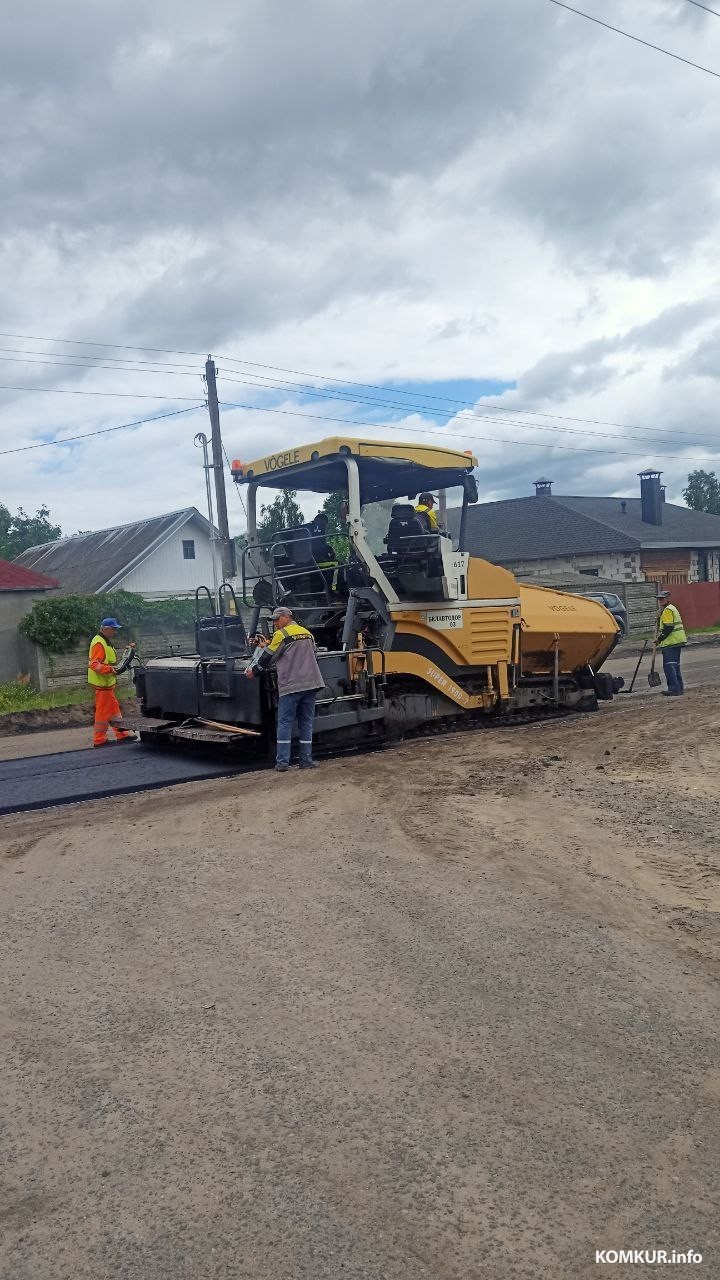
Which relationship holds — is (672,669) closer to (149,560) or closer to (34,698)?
(34,698)

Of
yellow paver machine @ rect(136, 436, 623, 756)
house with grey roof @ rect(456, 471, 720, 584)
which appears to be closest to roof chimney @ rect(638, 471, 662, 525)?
house with grey roof @ rect(456, 471, 720, 584)

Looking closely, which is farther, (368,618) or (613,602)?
(613,602)

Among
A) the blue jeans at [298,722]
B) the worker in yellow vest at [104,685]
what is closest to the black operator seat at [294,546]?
the blue jeans at [298,722]

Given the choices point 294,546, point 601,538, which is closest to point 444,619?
point 294,546

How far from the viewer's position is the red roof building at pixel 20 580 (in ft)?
72.1

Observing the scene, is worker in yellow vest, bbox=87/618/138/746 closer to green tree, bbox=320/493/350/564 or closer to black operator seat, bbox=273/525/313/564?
black operator seat, bbox=273/525/313/564

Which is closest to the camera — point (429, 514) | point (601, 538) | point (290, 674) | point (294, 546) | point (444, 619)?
point (290, 674)

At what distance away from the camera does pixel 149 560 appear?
36.7 metres

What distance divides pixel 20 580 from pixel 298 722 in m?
15.2

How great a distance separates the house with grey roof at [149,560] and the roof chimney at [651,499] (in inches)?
653

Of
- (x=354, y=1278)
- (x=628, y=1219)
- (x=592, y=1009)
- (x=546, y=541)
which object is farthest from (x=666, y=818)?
(x=546, y=541)

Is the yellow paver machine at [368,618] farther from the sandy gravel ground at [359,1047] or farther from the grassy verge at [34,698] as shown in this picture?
the grassy verge at [34,698]

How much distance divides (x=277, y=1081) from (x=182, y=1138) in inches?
15.9

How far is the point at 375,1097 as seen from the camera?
3.25 metres
